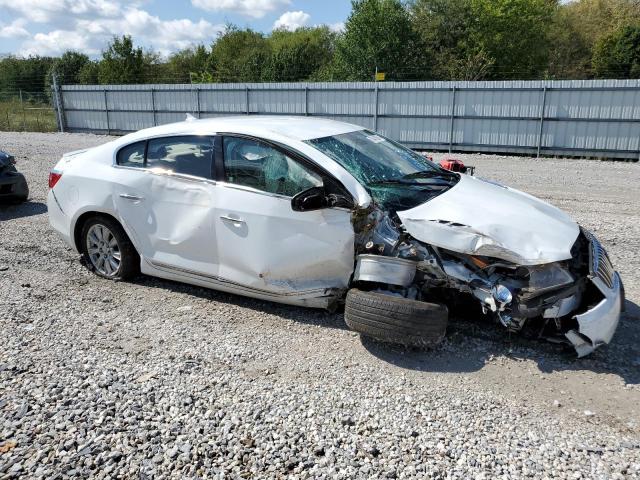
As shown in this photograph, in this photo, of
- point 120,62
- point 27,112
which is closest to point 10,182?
point 27,112

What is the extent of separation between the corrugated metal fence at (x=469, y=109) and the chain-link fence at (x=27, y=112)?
28.3 feet

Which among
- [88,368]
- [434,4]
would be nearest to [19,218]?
[88,368]

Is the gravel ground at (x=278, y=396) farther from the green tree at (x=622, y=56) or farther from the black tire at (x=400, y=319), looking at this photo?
the green tree at (x=622, y=56)

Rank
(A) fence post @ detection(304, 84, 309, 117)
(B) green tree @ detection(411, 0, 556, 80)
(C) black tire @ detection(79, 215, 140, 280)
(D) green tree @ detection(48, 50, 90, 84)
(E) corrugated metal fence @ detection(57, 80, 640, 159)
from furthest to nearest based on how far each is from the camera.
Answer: (D) green tree @ detection(48, 50, 90, 84) → (B) green tree @ detection(411, 0, 556, 80) → (A) fence post @ detection(304, 84, 309, 117) → (E) corrugated metal fence @ detection(57, 80, 640, 159) → (C) black tire @ detection(79, 215, 140, 280)

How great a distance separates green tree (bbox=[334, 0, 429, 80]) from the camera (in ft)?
115

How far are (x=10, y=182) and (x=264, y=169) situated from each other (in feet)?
19.5

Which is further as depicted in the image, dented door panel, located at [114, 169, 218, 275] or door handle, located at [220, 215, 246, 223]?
dented door panel, located at [114, 169, 218, 275]

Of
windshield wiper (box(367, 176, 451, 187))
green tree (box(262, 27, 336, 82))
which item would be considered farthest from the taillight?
green tree (box(262, 27, 336, 82))

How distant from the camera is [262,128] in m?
4.39

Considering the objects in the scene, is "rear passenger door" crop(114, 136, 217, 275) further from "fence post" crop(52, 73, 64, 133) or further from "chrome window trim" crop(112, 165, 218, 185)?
"fence post" crop(52, 73, 64, 133)

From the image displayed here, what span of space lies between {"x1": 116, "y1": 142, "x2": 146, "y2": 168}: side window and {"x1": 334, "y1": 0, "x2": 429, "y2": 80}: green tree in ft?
103

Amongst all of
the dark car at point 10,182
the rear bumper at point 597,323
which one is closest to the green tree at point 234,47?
the dark car at point 10,182

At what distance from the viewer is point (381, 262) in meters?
3.66

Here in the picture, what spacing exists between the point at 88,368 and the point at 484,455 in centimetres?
259
